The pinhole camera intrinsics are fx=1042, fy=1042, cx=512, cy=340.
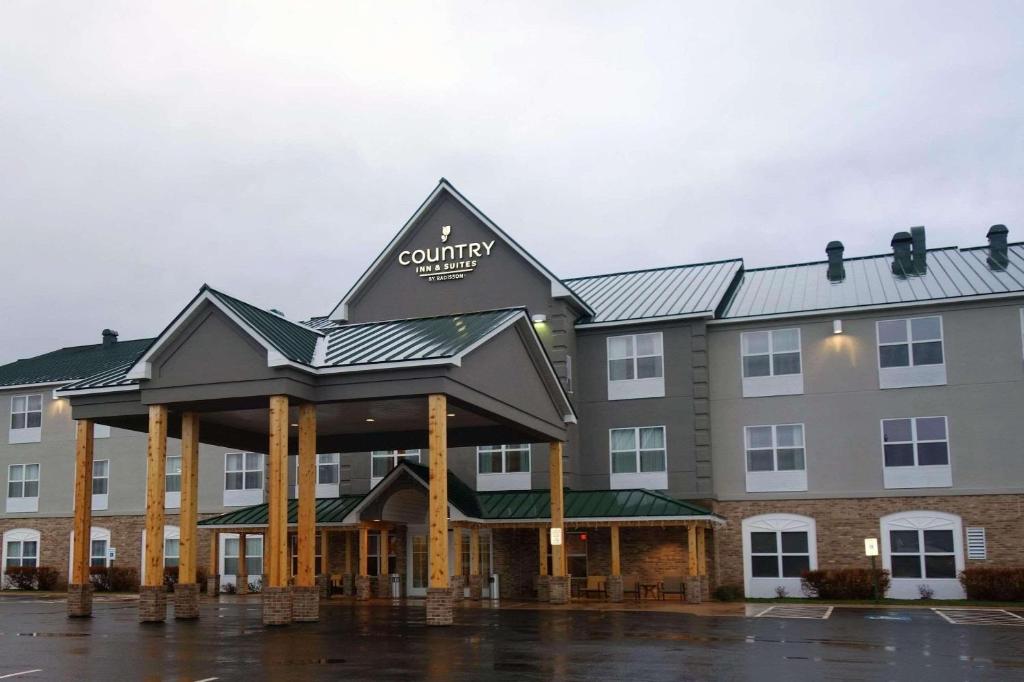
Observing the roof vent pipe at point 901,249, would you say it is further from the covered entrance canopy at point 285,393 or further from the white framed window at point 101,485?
the white framed window at point 101,485

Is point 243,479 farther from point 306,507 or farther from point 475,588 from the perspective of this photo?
point 306,507

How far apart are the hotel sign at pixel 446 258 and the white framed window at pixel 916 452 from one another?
15188 mm

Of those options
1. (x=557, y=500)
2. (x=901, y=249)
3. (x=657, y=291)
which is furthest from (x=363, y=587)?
(x=901, y=249)

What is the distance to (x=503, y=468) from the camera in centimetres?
3747

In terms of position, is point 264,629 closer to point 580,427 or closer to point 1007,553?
point 580,427

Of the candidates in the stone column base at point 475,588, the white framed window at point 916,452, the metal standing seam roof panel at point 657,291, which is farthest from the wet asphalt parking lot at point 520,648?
the metal standing seam roof panel at point 657,291

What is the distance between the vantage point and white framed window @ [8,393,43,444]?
48.0m

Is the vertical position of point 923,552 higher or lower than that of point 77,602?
higher

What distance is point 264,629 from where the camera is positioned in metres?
22.0

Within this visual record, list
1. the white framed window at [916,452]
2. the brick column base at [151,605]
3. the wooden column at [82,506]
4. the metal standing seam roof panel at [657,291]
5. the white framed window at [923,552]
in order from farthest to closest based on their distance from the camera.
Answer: the metal standing seam roof panel at [657,291] < the white framed window at [916,452] < the white framed window at [923,552] < the wooden column at [82,506] < the brick column base at [151,605]

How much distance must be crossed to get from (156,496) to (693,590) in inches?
645

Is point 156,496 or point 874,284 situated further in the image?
point 874,284

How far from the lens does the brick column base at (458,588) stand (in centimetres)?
3350

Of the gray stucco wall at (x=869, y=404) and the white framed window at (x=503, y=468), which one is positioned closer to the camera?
the gray stucco wall at (x=869, y=404)
